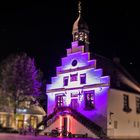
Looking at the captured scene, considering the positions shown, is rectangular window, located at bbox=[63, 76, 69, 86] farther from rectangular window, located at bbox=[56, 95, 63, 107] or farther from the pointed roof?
the pointed roof

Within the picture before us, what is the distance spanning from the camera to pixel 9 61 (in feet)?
193

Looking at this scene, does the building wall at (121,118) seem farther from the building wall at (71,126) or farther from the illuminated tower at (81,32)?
the illuminated tower at (81,32)

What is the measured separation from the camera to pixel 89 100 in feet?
168

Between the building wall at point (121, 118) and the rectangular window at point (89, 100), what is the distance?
263 cm

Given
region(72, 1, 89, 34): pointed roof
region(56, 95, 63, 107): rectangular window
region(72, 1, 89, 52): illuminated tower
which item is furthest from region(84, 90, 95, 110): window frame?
region(72, 1, 89, 34): pointed roof

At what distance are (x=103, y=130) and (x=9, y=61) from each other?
19857 mm

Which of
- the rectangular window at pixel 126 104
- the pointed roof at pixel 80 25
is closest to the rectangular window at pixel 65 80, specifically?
the pointed roof at pixel 80 25

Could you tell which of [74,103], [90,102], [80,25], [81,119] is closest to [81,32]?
[80,25]

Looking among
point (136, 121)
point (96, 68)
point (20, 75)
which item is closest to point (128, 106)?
point (136, 121)

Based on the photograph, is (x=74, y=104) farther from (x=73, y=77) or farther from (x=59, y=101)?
(x=73, y=77)

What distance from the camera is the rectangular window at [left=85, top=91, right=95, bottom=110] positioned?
50.6 m

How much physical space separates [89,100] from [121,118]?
504 cm

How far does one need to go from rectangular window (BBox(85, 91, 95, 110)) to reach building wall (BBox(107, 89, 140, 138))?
104 inches

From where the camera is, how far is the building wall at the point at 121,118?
4928 cm
